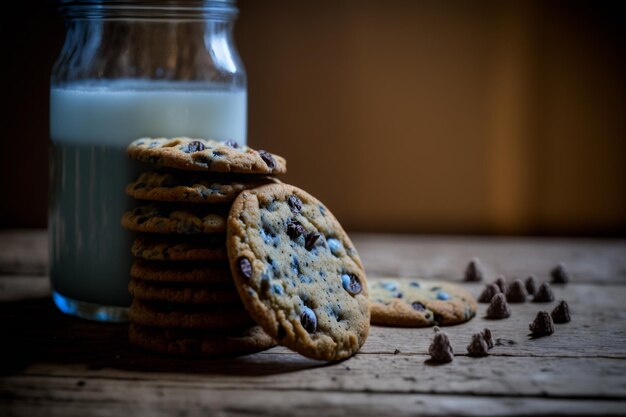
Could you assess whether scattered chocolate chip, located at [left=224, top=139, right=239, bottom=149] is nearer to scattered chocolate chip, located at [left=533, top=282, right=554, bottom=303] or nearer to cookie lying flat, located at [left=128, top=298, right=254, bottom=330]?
cookie lying flat, located at [left=128, top=298, right=254, bottom=330]

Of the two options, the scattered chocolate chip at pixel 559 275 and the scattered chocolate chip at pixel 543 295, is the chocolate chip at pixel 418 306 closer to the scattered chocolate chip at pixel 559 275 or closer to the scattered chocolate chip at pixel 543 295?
the scattered chocolate chip at pixel 543 295

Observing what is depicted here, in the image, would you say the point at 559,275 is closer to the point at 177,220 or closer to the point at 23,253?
the point at 177,220

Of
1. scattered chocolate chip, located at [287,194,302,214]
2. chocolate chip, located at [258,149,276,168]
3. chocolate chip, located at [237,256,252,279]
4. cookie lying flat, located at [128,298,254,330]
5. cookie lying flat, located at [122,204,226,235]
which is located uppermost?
chocolate chip, located at [258,149,276,168]

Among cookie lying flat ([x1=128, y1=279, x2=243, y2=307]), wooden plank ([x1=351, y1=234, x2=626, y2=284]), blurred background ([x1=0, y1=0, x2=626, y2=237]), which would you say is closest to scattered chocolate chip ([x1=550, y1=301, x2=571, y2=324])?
wooden plank ([x1=351, y1=234, x2=626, y2=284])

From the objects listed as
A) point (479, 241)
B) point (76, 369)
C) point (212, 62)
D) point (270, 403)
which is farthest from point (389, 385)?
point (479, 241)

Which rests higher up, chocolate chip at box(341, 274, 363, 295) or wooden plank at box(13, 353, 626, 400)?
chocolate chip at box(341, 274, 363, 295)

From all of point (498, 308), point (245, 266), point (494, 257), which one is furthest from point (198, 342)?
point (494, 257)

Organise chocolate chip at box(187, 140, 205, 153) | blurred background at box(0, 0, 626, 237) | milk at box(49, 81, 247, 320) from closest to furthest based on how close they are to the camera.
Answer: chocolate chip at box(187, 140, 205, 153) < milk at box(49, 81, 247, 320) < blurred background at box(0, 0, 626, 237)
